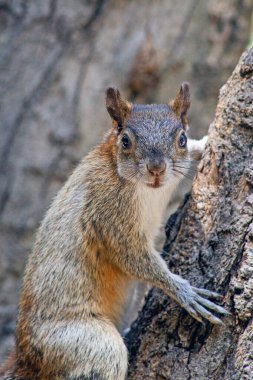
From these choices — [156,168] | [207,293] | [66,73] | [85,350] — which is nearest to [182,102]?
[156,168]

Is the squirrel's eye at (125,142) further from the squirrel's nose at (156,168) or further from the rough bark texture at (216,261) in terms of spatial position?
the rough bark texture at (216,261)

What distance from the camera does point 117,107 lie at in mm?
4652

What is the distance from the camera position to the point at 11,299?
7121mm

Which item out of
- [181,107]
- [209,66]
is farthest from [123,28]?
[181,107]

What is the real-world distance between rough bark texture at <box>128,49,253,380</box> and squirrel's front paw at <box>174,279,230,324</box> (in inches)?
1.9

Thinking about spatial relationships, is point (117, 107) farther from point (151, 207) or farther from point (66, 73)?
point (66, 73)

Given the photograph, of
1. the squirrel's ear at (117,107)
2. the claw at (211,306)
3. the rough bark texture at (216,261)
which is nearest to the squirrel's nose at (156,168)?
the rough bark texture at (216,261)

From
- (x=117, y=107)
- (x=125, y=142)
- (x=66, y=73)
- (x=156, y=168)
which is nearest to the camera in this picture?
(x=156, y=168)

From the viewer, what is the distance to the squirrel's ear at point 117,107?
459 centimetres

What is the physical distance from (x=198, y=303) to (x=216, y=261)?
24 cm

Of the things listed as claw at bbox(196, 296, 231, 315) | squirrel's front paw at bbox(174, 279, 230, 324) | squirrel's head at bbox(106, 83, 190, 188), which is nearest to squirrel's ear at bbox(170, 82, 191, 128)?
squirrel's head at bbox(106, 83, 190, 188)

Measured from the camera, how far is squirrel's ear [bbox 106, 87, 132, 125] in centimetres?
459

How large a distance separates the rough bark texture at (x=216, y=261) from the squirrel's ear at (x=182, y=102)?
33 cm

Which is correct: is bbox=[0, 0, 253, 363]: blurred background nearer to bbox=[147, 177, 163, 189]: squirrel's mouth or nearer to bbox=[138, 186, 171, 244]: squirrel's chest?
bbox=[138, 186, 171, 244]: squirrel's chest
